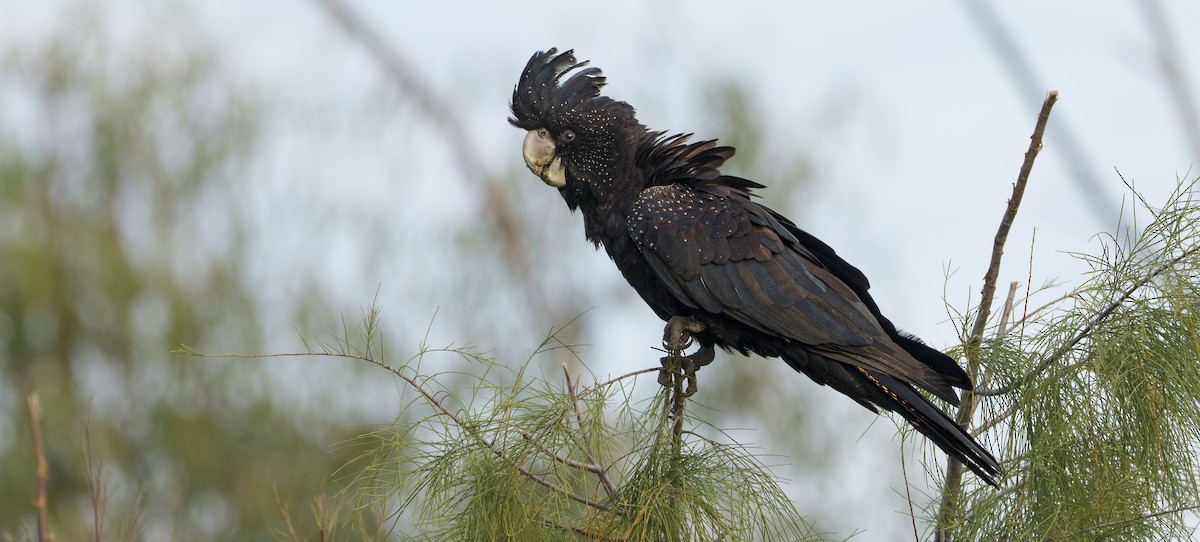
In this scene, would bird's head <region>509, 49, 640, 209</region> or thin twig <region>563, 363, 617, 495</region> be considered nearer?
thin twig <region>563, 363, 617, 495</region>

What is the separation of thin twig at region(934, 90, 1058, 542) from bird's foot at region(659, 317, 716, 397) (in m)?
0.85

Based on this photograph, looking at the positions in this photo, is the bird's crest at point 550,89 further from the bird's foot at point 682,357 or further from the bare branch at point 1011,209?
the bare branch at point 1011,209

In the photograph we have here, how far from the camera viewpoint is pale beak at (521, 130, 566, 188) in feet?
15.0

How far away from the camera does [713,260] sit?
4.02 metres

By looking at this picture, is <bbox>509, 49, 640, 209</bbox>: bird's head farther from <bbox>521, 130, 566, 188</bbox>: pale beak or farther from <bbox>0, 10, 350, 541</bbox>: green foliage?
<bbox>0, 10, 350, 541</bbox>: green foliage

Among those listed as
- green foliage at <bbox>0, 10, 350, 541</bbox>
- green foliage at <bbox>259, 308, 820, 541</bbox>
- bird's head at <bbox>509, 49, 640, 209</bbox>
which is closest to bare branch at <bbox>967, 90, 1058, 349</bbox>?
green foliage at <bbox>259, 308, 820, 541</bbox>

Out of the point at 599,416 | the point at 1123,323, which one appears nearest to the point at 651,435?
the point at 599,416

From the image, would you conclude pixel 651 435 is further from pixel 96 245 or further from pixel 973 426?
pixel 96 245

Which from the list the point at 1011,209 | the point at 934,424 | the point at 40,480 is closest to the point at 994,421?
the point at 934,424

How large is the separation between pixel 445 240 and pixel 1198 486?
10.2m

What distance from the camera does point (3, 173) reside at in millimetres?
9891

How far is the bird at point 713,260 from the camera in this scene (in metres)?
3.59

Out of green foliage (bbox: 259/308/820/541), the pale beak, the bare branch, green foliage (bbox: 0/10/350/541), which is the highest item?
green foliage (bbox: 0/10/350/541)

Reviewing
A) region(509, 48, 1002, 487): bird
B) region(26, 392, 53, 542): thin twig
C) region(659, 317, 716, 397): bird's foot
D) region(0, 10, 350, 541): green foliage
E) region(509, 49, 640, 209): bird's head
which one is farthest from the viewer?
region(0, 10, 350, 541): green foliage
